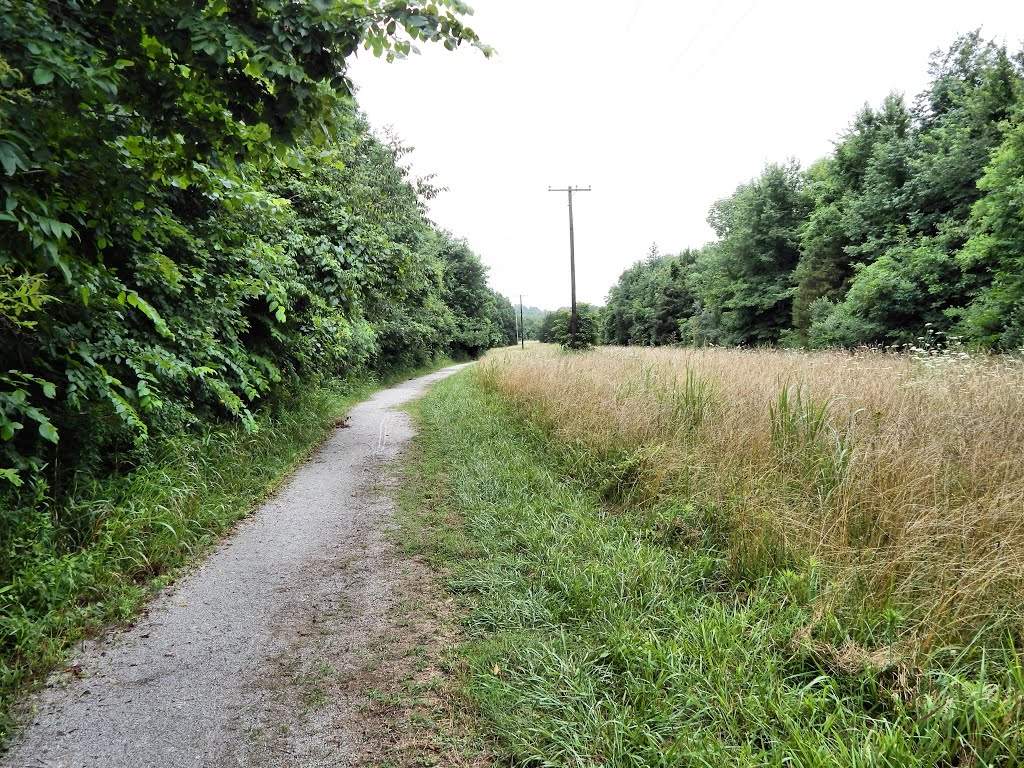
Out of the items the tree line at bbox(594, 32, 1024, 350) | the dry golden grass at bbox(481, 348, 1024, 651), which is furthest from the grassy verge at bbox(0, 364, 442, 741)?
the tree line at bbox(594, 32, 1024, 350)

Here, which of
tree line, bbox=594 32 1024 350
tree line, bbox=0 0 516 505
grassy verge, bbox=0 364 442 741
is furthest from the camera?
tree line, bbox=594 32 1024 350

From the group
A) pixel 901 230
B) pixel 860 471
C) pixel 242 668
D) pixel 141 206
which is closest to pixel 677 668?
pixel 860 471

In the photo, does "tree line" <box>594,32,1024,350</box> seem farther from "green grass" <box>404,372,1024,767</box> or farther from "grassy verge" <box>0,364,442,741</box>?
"grassy verge" <box>0,364,442,741</box>

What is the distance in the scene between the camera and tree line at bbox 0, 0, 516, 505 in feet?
6.40

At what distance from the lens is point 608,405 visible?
245 inches

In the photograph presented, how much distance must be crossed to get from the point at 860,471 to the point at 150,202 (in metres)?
5.33

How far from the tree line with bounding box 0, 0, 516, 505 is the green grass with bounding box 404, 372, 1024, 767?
2974 mm

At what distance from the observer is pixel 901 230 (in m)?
15.7

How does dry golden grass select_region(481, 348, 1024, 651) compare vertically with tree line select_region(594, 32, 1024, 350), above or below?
below

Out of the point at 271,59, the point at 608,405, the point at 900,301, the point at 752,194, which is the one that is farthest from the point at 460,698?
the point at 752,194

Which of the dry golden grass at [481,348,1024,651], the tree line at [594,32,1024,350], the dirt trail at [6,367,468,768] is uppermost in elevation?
the tree line at [594,32,1024,350]

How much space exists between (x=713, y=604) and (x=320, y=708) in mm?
2253

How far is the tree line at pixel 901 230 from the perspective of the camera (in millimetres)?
11172

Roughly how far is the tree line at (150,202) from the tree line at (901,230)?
1291 cm
